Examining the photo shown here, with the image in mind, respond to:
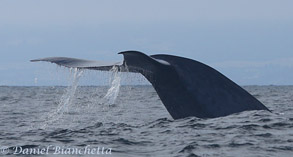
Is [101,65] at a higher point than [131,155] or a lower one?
higher

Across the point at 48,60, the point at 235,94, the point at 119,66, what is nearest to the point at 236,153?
the point at 235,94

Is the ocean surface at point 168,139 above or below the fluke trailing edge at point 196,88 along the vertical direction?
below

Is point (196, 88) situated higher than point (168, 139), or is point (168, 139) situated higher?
point (196, 88)

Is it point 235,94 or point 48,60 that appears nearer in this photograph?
point 48,60

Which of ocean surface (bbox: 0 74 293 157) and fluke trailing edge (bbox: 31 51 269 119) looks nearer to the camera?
ocean surface (bbox: 0 74 293 157)

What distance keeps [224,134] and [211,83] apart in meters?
1.04

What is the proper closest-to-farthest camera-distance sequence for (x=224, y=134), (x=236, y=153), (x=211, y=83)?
1. (x=236, y=153)
2. (x=211, y=83)
3. (x=224, y=134)

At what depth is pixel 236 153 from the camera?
675cm

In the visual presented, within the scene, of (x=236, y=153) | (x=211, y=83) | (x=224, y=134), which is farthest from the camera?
(x=224, y=134)

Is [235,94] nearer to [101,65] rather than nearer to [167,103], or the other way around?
[167,103]

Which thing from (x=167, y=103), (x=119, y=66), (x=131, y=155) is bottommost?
(x=131, y=155)

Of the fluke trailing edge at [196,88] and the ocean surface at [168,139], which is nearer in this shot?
the ocean surface at [168,139]

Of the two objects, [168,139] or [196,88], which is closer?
[196,88]

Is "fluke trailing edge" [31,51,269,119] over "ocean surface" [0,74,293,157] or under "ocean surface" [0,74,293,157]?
over
